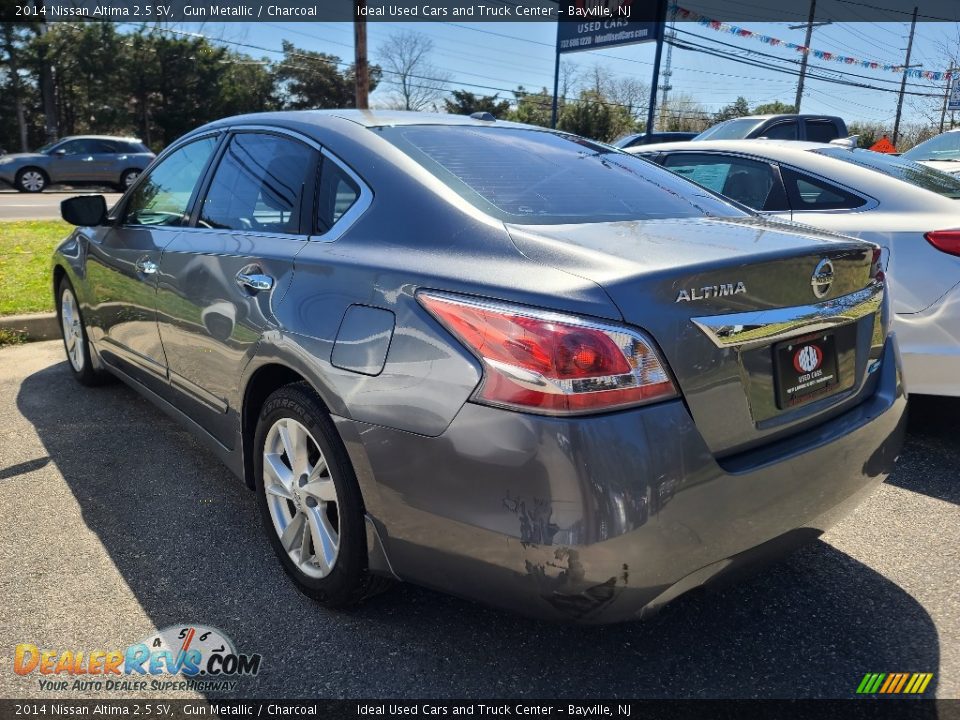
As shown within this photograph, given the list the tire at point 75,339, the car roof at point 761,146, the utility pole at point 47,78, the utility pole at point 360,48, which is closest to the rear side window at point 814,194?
the car roof at point 761,146

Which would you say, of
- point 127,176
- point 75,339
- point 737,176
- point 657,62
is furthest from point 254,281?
point 127,176

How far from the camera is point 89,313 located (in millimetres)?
4293

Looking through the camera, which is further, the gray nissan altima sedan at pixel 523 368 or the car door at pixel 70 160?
the car door at pixel 70 160

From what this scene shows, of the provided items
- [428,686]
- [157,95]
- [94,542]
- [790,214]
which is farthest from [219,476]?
[157,95]

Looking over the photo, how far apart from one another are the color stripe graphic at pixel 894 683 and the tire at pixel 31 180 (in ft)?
75.3

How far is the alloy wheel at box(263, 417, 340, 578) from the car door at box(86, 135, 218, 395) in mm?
1080

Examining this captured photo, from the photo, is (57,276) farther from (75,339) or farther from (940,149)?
(940,149)

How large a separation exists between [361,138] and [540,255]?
0.96 meters

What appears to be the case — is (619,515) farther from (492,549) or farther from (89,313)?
(89,313)

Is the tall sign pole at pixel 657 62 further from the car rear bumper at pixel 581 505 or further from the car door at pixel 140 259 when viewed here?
the car rear bumper at pixel 581 505

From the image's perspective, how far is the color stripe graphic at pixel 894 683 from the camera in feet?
6.85

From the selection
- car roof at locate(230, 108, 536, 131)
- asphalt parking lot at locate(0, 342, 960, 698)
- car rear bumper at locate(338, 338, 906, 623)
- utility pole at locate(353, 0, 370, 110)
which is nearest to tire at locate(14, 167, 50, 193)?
utility pole at locate(353, 0, 370, 110)

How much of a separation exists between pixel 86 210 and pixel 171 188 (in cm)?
67

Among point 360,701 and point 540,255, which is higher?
point 540,255
